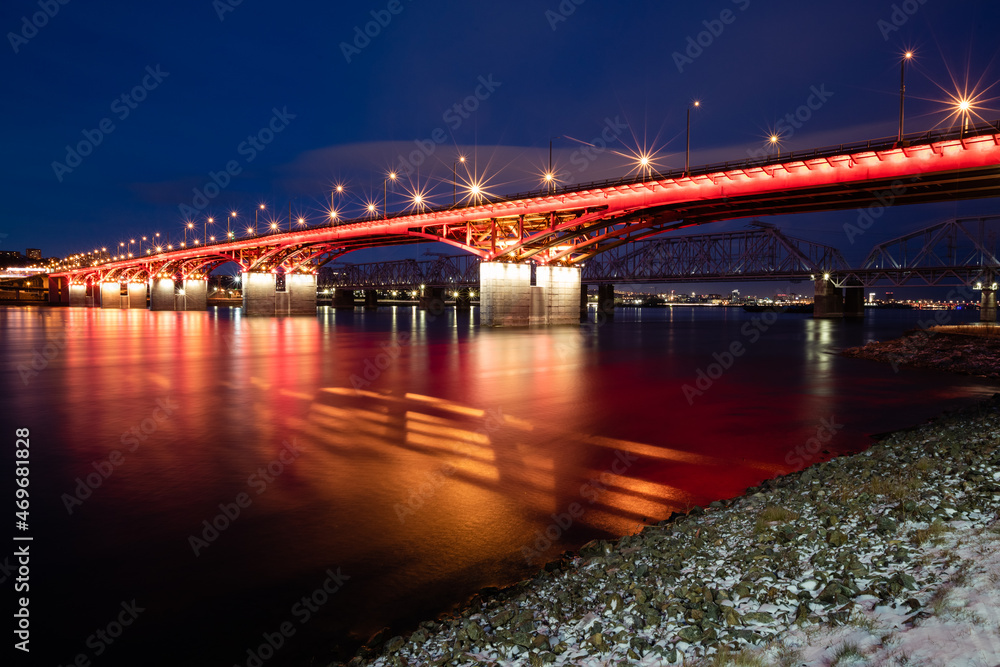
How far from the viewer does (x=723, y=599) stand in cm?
442

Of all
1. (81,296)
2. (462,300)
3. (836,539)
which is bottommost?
(836,539)

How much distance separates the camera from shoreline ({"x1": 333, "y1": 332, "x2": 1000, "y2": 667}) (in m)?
3.81

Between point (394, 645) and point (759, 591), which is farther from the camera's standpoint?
point (759, 591)

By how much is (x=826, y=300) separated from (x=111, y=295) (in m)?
178

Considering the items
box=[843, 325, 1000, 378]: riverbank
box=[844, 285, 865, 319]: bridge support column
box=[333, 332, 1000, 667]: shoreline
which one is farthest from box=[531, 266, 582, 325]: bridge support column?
box=[844, 285, 865, 319]: bridge support column

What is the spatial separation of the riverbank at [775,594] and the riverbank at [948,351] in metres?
21.2

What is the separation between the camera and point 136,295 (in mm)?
142375

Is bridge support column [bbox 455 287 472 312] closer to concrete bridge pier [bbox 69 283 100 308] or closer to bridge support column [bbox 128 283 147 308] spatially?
bridge support column [bbox 128 283 147 308]

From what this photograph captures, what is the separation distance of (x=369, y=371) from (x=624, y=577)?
18.3m

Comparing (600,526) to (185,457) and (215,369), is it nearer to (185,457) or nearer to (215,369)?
(185,457)

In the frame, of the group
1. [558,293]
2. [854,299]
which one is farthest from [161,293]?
[854,299]

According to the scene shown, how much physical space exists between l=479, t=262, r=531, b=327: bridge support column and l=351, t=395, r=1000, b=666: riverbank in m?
50.7

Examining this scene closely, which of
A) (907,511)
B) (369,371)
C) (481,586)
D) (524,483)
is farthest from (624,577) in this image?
(369,371)

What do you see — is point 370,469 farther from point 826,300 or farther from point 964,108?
point 826,300
